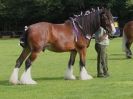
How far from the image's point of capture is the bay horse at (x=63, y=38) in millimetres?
14942

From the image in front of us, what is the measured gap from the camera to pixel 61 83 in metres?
15.0

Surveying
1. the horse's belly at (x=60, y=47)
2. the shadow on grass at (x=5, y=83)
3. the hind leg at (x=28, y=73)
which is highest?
the horse's belly at (x=60, y=47)

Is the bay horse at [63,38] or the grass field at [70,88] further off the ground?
the bay horse at [63,38]

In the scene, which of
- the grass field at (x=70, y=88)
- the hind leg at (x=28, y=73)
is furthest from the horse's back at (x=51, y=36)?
the grass field at (x=70, y=88)

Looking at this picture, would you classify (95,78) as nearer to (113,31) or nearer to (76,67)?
(113,31)

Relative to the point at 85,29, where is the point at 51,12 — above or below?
below

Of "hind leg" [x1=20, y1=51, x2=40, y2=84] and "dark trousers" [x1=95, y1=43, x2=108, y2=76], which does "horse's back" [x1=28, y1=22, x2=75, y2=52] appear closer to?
"hind leg" [x1=20, y1=51, x2=40, y2=84]

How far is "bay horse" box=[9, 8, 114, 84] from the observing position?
1494cm

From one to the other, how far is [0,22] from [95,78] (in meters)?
61.6

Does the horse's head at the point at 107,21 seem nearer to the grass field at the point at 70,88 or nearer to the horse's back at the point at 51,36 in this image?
the horse's back at the point at 51,36

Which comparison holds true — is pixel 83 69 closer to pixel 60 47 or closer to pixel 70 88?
pixel 60 47

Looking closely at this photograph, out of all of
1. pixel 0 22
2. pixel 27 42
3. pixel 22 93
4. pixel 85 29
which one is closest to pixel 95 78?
pixel 85 29

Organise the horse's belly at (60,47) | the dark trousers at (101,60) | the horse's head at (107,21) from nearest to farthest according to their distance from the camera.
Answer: the horse's belly at (60,47) → the horse's head at (107,21) → the dark trousers at (101,60)

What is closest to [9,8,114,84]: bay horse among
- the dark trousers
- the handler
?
the handler
